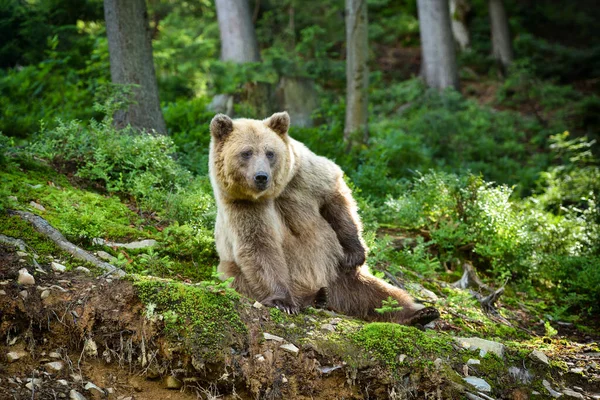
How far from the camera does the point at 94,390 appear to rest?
166 inches

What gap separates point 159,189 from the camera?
7.45 m

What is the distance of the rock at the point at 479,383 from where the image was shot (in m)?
4.59

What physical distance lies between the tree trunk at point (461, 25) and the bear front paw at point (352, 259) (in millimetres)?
18212

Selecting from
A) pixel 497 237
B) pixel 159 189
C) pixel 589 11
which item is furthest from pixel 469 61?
pixel 159 189

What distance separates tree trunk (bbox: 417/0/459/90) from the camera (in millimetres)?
18453

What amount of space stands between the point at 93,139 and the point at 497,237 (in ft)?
17.2

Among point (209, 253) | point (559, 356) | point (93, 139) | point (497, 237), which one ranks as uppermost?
point (93, 139)

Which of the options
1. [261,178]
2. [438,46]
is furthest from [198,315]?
[438,46]

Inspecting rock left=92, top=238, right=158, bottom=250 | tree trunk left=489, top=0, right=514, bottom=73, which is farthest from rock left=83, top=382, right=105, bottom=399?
tree trunk left=489, top=0, right=514, bottom=73

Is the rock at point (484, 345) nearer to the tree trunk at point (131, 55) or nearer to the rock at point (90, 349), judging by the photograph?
the rock at point (90, 349)

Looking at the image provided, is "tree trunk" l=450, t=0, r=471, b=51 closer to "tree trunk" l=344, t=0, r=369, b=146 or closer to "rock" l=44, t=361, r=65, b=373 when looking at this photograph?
"tree trunk" l=344, t=0, r=369, b=146

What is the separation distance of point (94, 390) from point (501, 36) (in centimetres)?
1989

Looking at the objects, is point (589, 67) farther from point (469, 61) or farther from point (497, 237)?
point (497, 237)

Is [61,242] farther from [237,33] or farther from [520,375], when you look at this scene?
[237,33]
